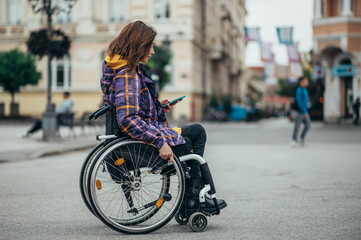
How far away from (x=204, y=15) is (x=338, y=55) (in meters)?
15.1

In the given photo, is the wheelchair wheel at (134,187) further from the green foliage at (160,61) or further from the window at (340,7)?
the window at (340,7)

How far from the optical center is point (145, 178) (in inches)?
176

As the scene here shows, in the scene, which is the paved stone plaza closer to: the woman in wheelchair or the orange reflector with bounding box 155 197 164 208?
the orange reflector with bounding box 155 197 164 208

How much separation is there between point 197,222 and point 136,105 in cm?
107

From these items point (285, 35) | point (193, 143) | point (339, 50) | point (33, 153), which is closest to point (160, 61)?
point (285, 35)

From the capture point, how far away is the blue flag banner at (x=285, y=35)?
30.1 m

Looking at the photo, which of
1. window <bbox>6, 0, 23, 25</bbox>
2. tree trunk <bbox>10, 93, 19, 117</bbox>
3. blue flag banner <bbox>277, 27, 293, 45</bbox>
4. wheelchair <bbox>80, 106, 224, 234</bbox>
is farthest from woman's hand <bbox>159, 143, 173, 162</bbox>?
window <bbox>6, 0, 23, 25</bbox>

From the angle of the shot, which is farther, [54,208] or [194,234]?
[54,208]

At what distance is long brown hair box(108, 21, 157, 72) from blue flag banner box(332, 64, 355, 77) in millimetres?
26349

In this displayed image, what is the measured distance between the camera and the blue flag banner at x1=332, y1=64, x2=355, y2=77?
2925 centimetres

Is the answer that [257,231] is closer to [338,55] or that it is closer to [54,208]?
[54,208]

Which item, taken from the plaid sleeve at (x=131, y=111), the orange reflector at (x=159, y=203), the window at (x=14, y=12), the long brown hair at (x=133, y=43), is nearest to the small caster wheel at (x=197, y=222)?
the orange reflector at (x=159, y=203)

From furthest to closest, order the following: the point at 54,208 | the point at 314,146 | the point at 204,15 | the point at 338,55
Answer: the point at 204,15, the point at 338,55, the point at 314,146, the point at 54,208

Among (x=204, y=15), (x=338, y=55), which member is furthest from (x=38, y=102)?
(x=338, y=55)
